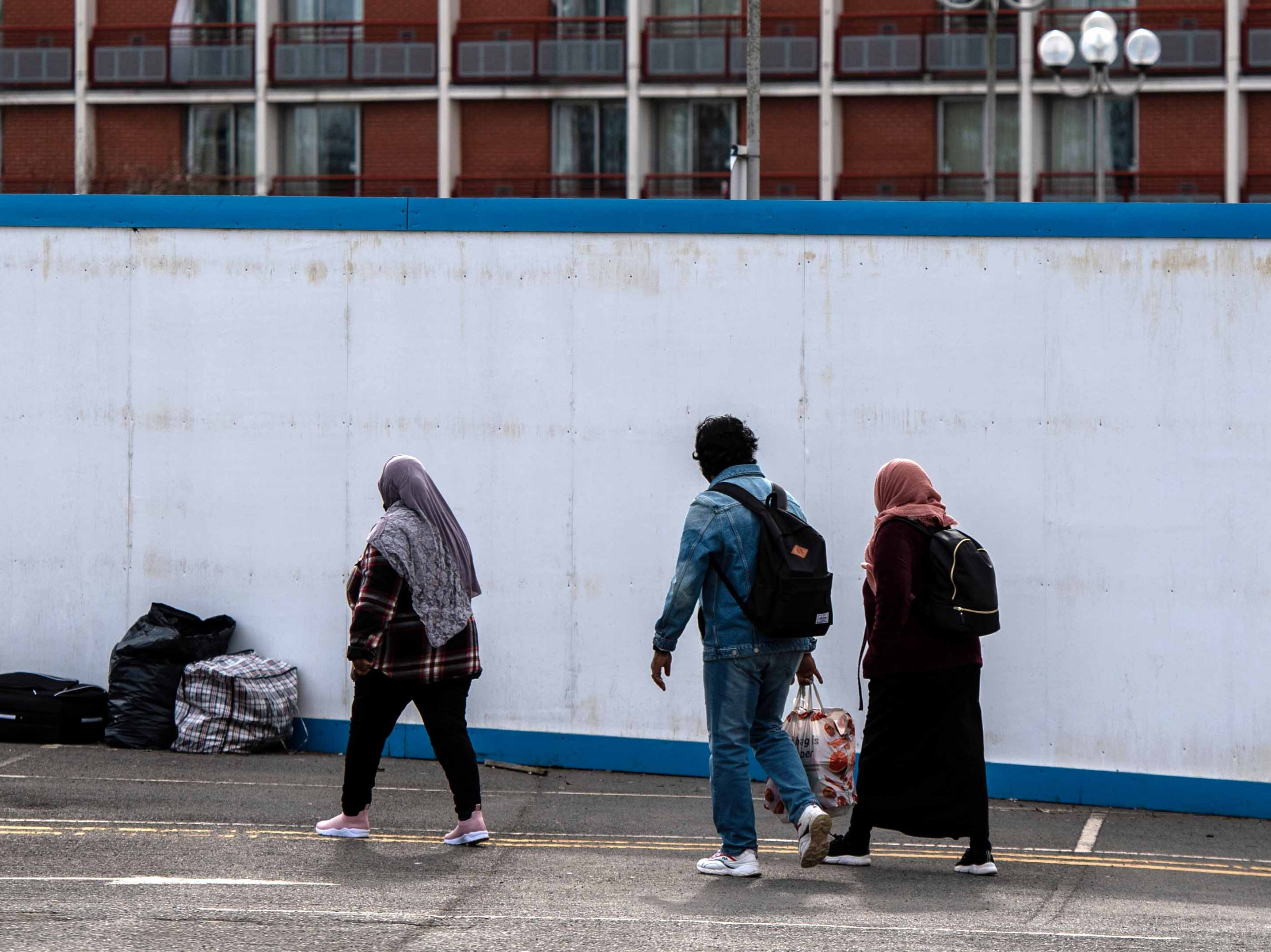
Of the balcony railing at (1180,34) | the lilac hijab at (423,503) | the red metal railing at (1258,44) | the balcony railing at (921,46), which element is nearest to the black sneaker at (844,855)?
the lilac hijab at (423,503)

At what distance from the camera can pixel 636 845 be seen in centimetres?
702

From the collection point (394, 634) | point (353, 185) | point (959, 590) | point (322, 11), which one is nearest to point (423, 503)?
point (394, 634)

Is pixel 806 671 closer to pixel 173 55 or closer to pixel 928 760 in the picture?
pixel 928 760

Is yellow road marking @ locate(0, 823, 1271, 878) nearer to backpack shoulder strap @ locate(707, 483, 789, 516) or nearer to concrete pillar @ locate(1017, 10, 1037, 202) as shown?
backpack shoulder strap @ locate(707, 483, 789, 516)

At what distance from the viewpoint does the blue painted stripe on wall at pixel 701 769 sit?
7.85 metres

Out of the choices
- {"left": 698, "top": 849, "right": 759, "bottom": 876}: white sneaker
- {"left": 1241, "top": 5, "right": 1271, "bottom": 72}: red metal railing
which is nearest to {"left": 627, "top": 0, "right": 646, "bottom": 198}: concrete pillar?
{"left": 1241, "top": 5, "right": 1271, "bottom": 72}: red metal railing

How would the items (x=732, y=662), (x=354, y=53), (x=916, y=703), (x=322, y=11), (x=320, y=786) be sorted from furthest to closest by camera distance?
(x=322, y=11)
(x=354, y=53)
(x=320, y=786)
(x=916, y=703)
(x=732, y=662)

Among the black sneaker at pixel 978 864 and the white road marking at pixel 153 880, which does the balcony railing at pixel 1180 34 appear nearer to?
the black sneaker at pixel 978 864

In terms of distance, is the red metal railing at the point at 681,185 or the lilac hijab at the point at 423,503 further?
the red metal railing at the point at 681,185

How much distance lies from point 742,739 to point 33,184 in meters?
38.0

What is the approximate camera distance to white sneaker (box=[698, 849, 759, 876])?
251 inches

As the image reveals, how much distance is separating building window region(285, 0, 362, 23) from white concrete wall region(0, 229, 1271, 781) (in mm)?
32314

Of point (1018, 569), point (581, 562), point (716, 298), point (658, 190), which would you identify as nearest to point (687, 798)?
point (581, 562)

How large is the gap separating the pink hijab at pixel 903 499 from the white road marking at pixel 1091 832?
5.23ft
